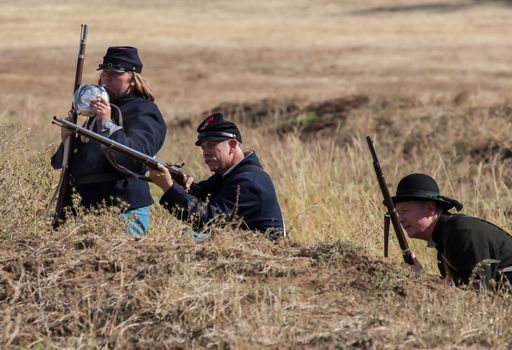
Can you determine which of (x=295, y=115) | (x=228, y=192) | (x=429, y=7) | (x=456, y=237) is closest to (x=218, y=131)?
(x=228, y=192)

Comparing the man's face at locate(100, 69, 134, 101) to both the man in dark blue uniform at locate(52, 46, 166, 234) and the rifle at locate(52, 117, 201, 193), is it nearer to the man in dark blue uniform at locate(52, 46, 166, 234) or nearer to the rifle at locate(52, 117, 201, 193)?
the man in dark blue uniform at locate(52, 46, 166, 234)

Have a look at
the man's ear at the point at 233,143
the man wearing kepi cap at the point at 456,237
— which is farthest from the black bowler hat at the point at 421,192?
the man's ear at the point at 233,143

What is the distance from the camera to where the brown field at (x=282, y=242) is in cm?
557

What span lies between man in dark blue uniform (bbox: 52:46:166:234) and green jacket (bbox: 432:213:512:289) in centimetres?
189

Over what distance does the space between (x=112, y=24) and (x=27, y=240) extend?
122ft

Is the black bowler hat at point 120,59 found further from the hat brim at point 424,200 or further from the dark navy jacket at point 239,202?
the hat brim at point 424,200

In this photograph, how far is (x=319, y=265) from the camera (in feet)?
20.9

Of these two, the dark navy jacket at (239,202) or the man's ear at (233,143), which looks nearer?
the dark navy jacket at (239,202)

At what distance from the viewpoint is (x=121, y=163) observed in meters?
7.30

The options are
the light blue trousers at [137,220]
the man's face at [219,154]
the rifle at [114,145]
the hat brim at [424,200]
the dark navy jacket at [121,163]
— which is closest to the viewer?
the hat brim at [424,200]

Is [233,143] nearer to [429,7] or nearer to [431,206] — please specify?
[431,206]

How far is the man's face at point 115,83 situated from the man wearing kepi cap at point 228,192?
0.62 meters

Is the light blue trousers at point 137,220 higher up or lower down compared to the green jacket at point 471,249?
lower down

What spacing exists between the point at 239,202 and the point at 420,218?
108cm
